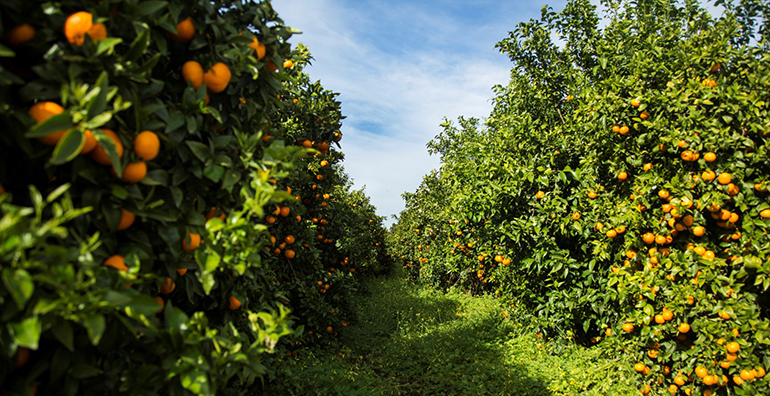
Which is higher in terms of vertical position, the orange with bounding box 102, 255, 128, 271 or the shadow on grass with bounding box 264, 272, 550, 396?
the orange with bounding box 102, 255, 128, 271

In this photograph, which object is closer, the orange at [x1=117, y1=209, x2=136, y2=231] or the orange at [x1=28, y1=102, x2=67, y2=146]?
the orange at [x1=28, y1=102, x2=67, y2=146]

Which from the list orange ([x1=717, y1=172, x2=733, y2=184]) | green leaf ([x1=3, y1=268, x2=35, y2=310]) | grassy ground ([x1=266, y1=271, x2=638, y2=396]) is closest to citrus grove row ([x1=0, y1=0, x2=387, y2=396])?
green leaf ([x1=3, y1=268, x2=35, y2=310])

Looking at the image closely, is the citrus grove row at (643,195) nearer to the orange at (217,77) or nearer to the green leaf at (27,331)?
the orange at (217,77)

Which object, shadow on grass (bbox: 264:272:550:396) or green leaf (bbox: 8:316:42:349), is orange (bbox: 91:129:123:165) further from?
shadow on grass (bbox: 264:272:550:396)

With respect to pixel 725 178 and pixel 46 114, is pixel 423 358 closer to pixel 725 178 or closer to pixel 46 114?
pixel 725 178

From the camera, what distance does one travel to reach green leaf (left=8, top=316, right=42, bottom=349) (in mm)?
802

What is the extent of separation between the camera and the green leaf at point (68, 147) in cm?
89

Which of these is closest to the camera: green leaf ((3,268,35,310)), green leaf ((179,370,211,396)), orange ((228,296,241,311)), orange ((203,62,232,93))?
green leaf ((3,268,35,310))

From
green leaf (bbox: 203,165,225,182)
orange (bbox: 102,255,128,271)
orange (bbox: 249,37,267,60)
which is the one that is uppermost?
orange (bbox: 249,37,267,60)

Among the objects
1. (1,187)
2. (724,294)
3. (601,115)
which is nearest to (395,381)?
(724,294)

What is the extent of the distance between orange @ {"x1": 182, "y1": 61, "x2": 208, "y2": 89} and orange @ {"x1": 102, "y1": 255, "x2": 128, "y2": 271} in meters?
0.65

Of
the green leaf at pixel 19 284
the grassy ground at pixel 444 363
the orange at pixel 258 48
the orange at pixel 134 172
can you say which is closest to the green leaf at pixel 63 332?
the green leaf at pixel 19 284

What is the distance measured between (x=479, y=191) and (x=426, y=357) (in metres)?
2.25

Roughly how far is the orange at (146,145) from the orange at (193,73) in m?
0.29
